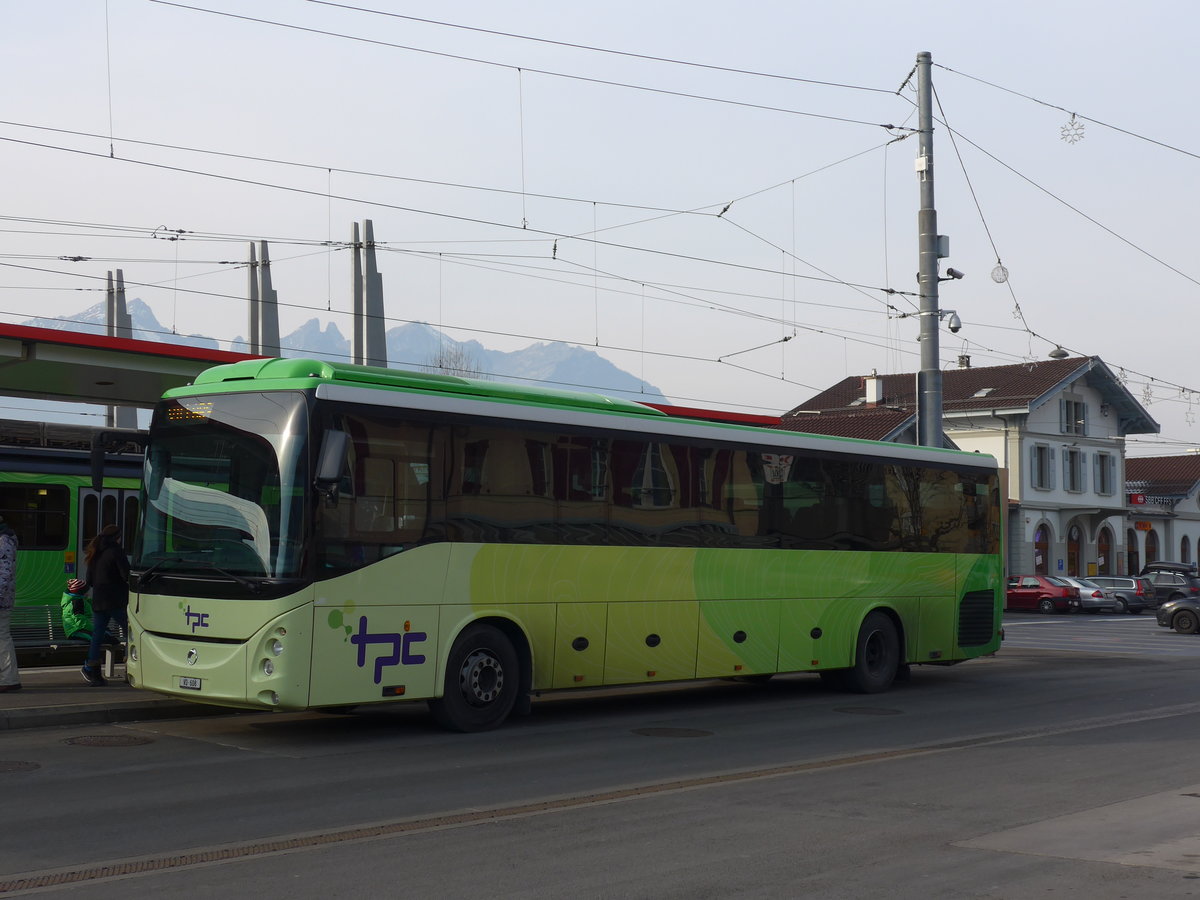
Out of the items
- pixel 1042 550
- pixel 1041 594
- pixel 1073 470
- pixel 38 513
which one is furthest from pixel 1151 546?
pixel 38 513

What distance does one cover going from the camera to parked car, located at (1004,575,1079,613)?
51.2 meters

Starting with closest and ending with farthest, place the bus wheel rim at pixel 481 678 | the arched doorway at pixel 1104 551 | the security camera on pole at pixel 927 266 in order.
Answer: the bus wheel rim at pixel 481 678 → the security camera on pole at pixel 927 266 → the arched doorway at pixel 1104 551

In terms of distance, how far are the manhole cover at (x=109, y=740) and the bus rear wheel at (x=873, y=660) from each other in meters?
9.08

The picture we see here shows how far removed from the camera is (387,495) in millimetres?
12195

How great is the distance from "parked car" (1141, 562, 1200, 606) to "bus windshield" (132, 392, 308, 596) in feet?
154

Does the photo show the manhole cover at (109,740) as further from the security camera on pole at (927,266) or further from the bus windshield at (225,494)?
the security camera on pole at (927,266)

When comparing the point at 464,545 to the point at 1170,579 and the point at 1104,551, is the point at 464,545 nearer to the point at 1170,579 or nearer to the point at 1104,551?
the point at 1170,579

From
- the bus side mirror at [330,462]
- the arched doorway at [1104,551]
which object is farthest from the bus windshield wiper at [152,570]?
the arched doorway at [1104,551]

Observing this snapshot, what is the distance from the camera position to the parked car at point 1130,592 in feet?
170

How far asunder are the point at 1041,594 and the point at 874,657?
120 feet

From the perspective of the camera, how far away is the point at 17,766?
407 inches

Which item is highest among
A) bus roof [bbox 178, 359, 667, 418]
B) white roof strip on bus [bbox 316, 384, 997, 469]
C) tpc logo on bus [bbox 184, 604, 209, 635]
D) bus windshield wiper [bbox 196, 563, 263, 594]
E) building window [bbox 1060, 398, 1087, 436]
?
building window [bbox 1060, 398, 1087, 436]

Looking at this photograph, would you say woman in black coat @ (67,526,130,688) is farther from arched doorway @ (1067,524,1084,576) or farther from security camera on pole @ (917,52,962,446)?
arched doorway @ (1067,524,1084,576)

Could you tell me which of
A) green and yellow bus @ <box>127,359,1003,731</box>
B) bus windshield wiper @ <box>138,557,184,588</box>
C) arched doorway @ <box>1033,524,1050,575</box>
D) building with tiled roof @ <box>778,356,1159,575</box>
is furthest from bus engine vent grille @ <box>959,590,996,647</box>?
arched doorway @ <box>1033,524,1050,575</box>
